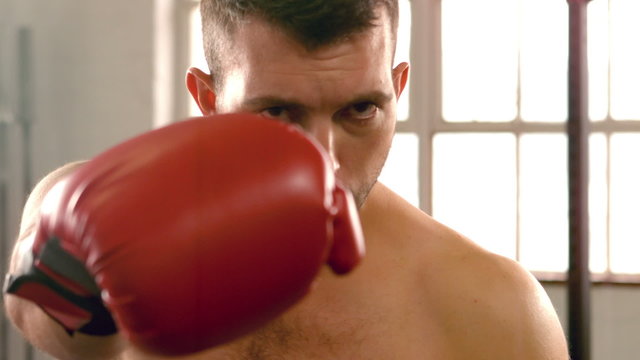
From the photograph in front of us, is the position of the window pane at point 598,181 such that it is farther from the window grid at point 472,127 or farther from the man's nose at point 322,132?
the man's nose at point 322,132

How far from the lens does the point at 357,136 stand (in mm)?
1022

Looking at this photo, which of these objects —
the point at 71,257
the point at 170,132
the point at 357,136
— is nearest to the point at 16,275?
the point at 71,257

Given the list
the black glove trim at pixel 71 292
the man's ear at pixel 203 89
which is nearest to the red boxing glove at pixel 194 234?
the black glove trim at pixel 71 292

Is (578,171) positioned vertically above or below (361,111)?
below

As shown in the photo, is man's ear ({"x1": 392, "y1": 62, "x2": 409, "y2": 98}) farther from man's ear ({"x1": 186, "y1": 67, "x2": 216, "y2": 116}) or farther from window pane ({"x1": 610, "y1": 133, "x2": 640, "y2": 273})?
window pane ({"x1": 610, "y1": 133, "x2": 640, "y2": 273})

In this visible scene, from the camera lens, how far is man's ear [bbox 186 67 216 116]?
1.18m

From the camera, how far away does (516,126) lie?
3186 mm

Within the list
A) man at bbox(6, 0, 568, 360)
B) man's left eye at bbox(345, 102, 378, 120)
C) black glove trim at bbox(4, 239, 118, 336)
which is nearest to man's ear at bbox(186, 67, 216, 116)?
man at bbox(6, 0, 568, 360)

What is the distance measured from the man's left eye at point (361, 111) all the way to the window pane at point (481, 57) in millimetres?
2259

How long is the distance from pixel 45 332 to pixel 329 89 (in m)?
0.37

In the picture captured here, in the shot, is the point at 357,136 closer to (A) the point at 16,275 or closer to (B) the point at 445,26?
(A) the point at 16,275

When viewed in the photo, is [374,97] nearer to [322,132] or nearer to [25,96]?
[322,132]

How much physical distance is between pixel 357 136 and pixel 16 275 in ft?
1.30

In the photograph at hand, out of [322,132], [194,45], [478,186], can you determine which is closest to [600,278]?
[478,186]
